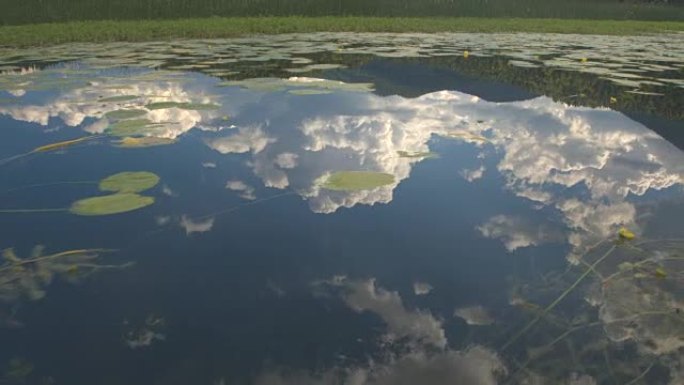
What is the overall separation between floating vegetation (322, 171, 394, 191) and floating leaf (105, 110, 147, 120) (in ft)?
5.78

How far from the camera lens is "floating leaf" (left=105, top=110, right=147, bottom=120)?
3.33 m

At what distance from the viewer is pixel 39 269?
5.12 ft

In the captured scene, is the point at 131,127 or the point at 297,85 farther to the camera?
the point at 297,85

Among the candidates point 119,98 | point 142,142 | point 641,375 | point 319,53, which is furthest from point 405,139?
point 319,53

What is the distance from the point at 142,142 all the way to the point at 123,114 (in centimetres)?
70

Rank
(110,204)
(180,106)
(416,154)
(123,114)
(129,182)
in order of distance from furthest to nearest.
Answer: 1. (180,106)
2. (123,114)
3. (416,154)
4. (129,182)
5. (110,204)

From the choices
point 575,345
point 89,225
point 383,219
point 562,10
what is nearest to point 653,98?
point 383,219

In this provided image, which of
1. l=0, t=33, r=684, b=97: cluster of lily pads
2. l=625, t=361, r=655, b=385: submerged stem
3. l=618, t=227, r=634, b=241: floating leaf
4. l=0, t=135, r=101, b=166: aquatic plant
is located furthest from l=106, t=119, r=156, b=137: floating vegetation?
l=625, t=361, r=655, b=385: submerged stem

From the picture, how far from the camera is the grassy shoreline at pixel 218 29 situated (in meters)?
8.94

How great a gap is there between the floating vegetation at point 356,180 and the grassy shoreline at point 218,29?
329 inches

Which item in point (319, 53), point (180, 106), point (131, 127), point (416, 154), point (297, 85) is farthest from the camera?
point (319, 53)

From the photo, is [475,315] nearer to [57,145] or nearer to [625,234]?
[625,234]

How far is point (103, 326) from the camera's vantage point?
1.28 m

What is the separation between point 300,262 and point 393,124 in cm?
190
